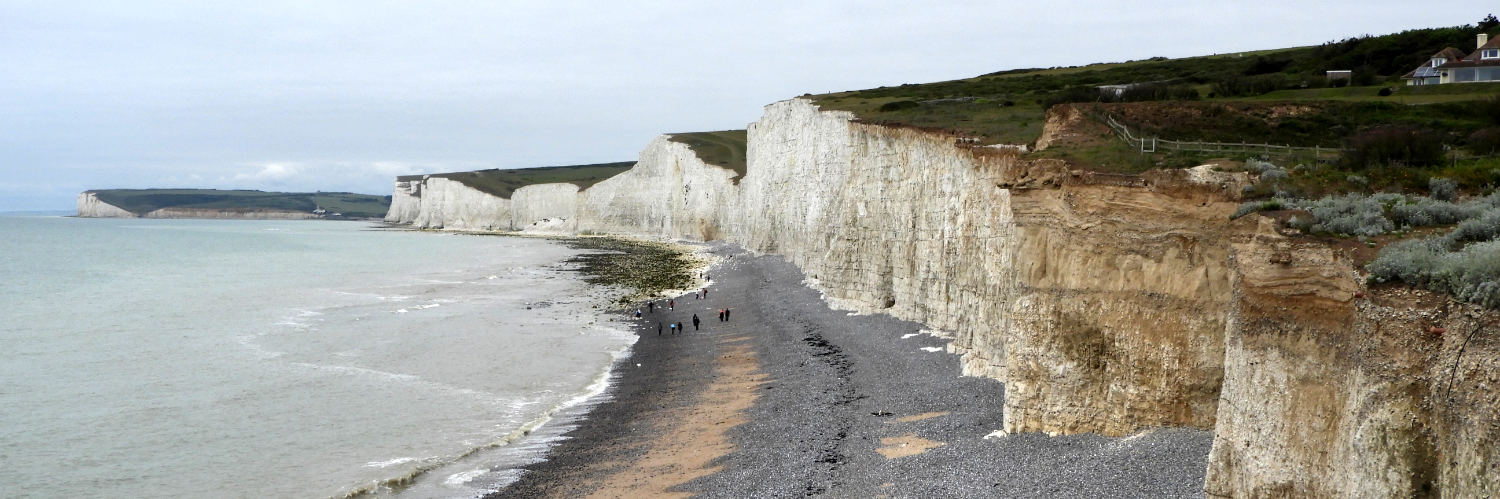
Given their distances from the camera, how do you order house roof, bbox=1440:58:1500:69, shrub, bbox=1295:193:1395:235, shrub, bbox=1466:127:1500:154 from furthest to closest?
house roof, bbox=1440:58:1500:69, shrub, bbox=1466:127:1500:154, shrub, bbox=1295:193:1395:235

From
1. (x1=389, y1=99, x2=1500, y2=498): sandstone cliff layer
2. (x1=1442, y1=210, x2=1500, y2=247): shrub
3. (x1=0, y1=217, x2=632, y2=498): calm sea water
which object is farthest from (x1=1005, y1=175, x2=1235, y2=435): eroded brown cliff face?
(x1=0, y1=217, x2=632, y2=498): calm sea water

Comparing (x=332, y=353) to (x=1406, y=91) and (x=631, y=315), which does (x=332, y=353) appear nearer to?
(x=631, y=315)

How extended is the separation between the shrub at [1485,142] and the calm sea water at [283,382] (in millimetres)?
18161

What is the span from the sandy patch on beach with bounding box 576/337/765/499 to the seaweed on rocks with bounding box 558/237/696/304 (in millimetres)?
19491

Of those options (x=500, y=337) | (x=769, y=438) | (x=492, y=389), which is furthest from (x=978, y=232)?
(x=500, y=337)

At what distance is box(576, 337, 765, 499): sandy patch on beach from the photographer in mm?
15531

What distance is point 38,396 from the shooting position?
2241 cm

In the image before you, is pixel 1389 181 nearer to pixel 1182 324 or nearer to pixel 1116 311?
pixel 1182 324

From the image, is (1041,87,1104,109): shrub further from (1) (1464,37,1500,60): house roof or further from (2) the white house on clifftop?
(1) (1464,37,1500,60): house roof

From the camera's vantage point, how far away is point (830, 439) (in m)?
16.8

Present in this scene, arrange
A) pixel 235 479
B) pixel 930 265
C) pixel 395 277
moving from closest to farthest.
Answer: pixel 235 479, pixel 930 265, pixel 395 277

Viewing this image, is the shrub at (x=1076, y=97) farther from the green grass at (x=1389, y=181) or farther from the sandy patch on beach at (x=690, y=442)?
the green grass at (x=1389, y=181)

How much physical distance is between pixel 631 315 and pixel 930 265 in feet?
49.8

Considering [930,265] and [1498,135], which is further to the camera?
[930,265]
